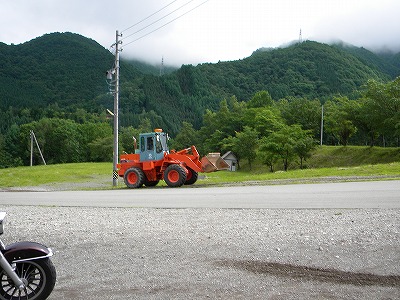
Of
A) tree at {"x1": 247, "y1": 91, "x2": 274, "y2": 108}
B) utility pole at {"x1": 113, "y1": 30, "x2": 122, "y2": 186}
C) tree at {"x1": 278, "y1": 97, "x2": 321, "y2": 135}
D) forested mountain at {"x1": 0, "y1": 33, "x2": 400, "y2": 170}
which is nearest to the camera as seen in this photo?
utility pole at {"x1": 113, "y1": 30, "x2": 122, "y2": 186}

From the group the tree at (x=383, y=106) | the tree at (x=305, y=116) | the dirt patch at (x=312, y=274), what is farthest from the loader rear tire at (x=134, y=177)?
the tree at (x=305, y=116)

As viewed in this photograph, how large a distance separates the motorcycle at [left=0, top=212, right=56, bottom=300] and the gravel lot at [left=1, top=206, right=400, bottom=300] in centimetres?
36

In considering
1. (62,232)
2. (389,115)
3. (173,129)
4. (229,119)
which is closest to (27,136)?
(229,119)

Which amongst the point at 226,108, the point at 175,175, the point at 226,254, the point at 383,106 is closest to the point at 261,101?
the point at 226,108

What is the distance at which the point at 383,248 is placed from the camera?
6.65 m

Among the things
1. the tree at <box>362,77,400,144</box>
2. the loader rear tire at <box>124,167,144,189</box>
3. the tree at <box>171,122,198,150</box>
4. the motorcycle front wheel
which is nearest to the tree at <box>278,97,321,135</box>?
the tree at <box>362,77,400,144</box>

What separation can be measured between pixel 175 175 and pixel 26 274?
61.4 ft

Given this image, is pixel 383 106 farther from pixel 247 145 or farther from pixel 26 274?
pixel 26 274

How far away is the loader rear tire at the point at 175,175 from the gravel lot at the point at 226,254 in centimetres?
1253

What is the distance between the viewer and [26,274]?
15.8ft

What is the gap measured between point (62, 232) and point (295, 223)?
15.9 feet

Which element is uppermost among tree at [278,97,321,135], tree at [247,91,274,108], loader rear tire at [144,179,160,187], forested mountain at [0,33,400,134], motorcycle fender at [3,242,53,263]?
forested mountain at [0,33,400,134]

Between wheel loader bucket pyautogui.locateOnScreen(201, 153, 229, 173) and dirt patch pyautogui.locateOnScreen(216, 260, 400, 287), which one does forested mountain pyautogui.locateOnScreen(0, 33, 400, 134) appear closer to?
wheel loader bucket pyautogui.locateOnScreen(201, 153, 229, 173)

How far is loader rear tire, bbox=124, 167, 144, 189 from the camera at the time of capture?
24.9 metres
